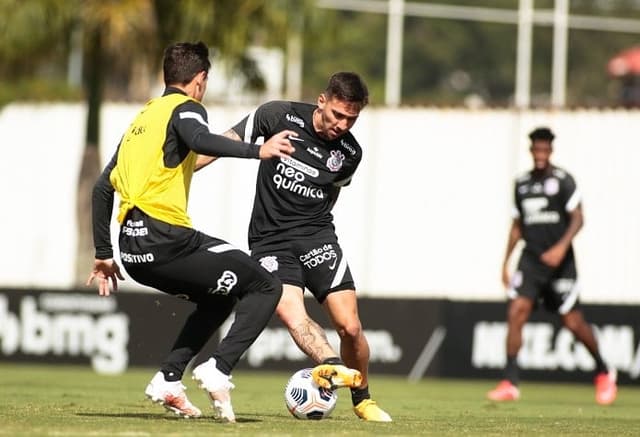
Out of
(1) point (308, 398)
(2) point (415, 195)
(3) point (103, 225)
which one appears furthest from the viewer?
(2) point (415, 195)

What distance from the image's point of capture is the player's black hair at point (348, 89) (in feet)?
32.7

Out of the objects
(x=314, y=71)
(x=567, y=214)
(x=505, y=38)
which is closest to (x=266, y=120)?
(x=567, y=214)

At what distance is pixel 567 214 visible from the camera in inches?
617

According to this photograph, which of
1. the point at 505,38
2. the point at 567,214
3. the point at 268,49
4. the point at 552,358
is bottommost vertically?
the point at 552,358

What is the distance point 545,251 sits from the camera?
51.6 feet

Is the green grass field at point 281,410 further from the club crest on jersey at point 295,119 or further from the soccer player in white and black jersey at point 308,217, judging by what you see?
the club crest on jersey at point 295,119

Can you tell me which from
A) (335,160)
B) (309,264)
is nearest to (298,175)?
(335,160)

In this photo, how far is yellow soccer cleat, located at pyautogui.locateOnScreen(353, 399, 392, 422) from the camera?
1027cm

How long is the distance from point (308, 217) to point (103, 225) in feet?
5.12

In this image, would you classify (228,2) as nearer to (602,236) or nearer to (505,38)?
(602,236)

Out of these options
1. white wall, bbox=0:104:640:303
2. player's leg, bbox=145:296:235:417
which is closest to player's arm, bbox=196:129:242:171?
player's leg, bbox=145:296:235:417

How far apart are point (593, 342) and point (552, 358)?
3429 millimetres

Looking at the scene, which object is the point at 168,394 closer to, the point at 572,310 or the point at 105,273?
the point at 105,273

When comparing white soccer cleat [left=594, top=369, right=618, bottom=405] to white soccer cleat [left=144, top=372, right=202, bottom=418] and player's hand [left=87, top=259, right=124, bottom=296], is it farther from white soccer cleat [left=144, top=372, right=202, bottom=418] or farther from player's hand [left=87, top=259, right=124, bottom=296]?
player's hand [left=87, top=259, right=124, bottom=296]
